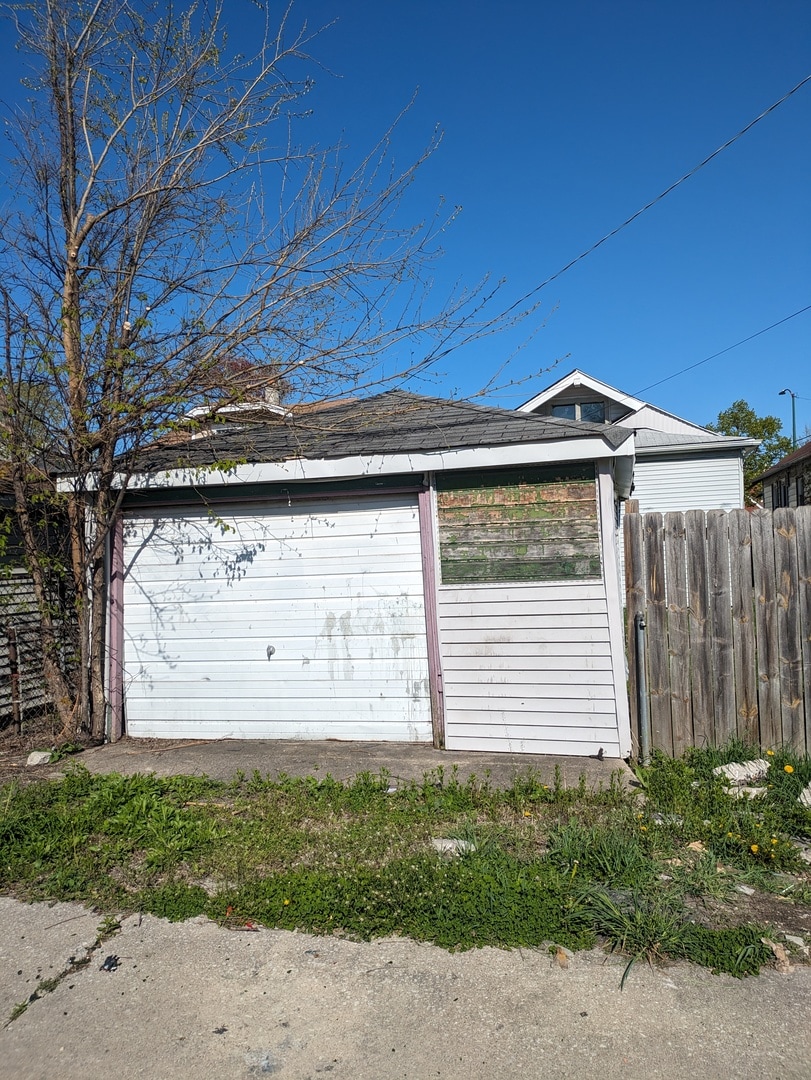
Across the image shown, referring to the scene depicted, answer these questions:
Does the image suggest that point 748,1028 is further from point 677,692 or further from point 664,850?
point 677,692

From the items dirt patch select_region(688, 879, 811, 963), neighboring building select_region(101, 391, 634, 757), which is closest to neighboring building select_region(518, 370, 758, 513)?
neighboring building select_region(101, 391, 634, 757)

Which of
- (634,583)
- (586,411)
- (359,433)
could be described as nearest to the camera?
(634,583)

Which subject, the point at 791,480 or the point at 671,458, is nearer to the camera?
the point at 671,458

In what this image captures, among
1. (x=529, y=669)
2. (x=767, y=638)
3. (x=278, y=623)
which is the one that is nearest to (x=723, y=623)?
(x=767, y=638)

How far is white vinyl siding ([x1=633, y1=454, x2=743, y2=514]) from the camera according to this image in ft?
63.5

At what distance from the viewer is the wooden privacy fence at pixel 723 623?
5305 mm

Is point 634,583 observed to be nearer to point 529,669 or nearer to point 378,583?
point 529,669

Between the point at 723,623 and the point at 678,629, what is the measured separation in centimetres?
32

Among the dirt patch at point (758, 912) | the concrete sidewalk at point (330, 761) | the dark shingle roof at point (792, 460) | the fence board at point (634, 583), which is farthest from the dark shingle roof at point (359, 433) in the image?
the dark shingle roof at point (792, 460)

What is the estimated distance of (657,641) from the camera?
5.59m

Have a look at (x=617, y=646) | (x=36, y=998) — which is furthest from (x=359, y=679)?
(x=36, y=998)

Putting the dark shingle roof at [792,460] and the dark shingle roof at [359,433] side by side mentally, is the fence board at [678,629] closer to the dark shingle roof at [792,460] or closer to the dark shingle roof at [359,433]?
the dark shingle roof at [359,433]

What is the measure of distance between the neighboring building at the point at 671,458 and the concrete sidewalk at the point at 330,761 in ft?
48.6

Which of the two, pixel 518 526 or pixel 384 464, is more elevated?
pixel 384 464
